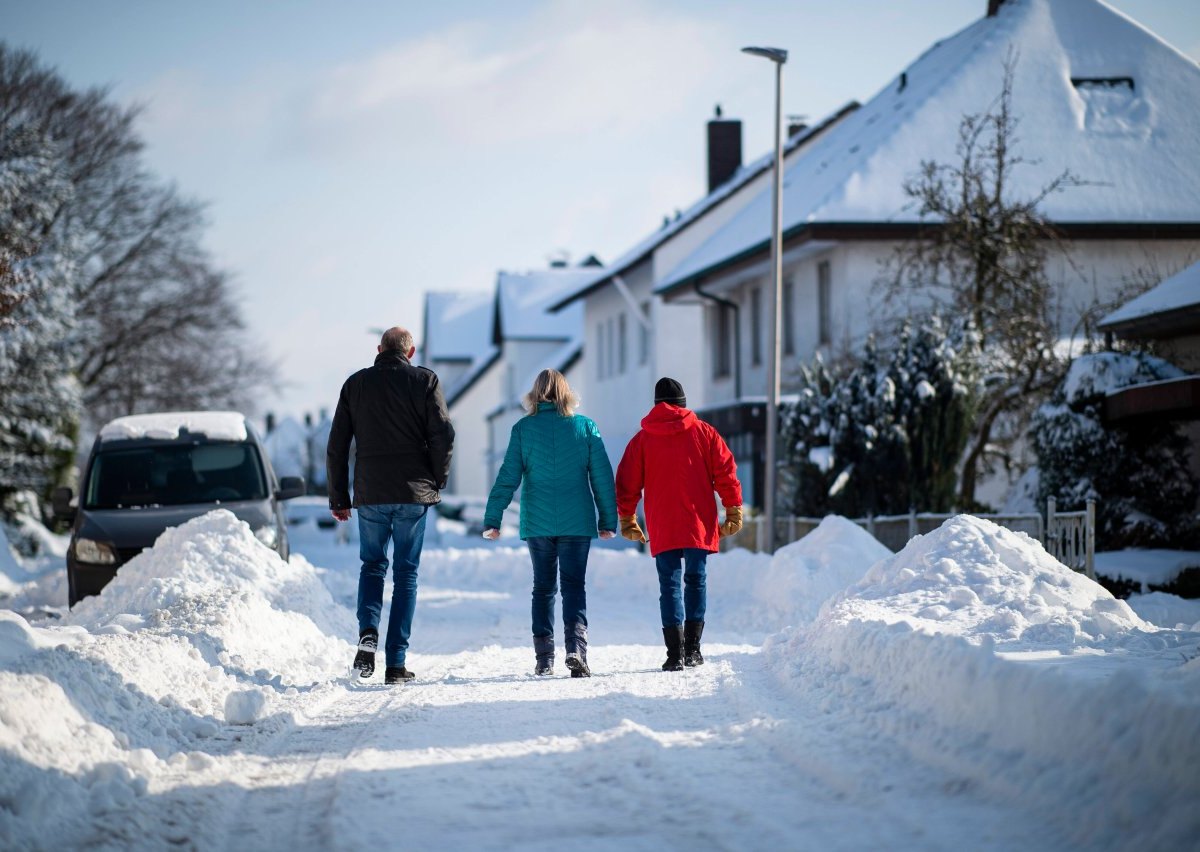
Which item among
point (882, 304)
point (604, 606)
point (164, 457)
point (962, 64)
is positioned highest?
point (962, 64)

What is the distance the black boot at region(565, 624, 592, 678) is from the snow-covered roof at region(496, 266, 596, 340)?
5226 centimetres

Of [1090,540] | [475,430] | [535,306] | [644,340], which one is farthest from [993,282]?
[475,430]

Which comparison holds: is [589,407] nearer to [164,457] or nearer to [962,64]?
[962,64]

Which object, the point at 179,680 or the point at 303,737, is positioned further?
the point at 179,680

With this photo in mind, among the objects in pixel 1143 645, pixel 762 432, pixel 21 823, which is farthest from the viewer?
pixel 762 432

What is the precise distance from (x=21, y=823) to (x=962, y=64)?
1069 inches

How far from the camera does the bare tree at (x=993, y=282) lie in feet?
75.2

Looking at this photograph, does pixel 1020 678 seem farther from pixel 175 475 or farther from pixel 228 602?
pixel 175 475

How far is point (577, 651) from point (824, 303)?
19088 mm

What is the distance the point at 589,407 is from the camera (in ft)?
156

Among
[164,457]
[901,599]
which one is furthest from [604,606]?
[901,599]

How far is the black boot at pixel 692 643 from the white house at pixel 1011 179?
1656 cm

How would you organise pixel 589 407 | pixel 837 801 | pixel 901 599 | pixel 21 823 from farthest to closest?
1. pixel 589 407
2. pixel 901 599
3. pixel 837 801
4. pixel 21 823

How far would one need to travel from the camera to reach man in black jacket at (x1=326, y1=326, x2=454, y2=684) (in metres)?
9.14
